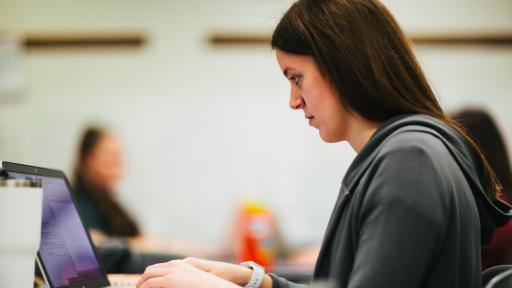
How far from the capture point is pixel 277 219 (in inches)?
142

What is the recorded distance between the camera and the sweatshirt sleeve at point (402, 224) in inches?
34.6


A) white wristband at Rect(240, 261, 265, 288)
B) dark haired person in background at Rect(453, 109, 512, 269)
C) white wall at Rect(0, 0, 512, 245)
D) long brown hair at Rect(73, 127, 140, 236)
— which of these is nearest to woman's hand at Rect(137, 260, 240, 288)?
white wristband at Rect(240, 261, 265, 288)

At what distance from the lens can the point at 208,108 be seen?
3729 millimetres

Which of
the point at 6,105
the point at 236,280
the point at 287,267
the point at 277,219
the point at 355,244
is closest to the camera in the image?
the point at 355,244

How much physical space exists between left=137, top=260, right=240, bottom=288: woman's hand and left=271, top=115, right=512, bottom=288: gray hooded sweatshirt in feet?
0.67

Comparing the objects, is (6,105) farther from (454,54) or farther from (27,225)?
(27,225)

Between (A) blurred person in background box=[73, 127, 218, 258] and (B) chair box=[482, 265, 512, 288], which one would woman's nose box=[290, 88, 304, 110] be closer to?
(B) chair box=[482, 265, 512, 288]

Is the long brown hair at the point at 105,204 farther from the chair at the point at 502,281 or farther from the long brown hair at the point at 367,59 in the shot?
the chair at the point at 502,281

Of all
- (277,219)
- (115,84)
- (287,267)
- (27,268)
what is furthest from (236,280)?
(115,84)

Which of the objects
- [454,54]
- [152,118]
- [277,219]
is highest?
[454,54]

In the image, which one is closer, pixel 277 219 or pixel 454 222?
pixel 454 222

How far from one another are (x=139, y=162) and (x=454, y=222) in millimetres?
2970

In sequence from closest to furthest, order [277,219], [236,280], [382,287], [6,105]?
1. [382,287]
2. [236,280]
3. [277,219]
4. [6,105]

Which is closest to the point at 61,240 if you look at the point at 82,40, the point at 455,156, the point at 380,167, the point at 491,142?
the point at 380,167
